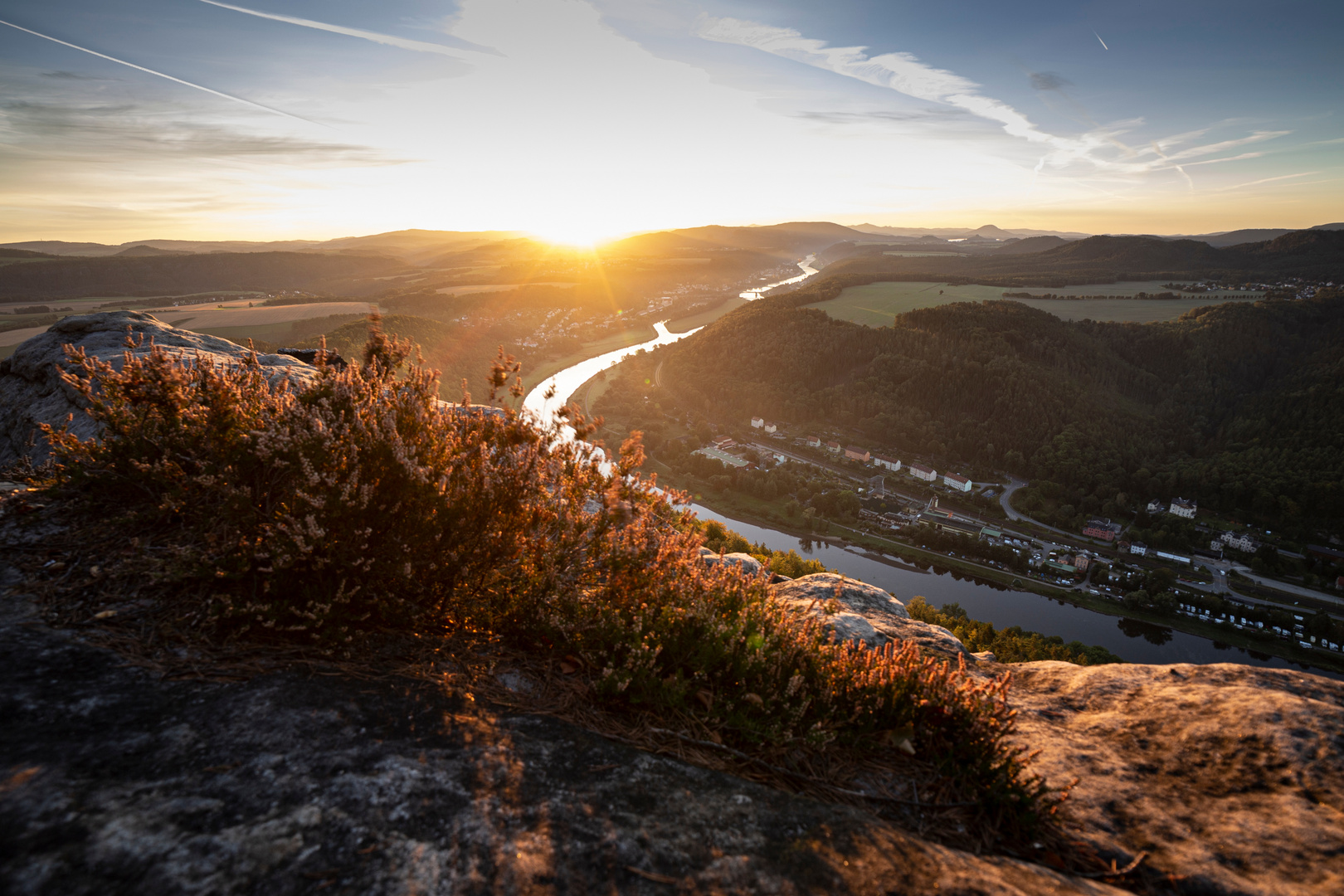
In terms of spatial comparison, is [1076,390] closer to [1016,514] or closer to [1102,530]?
[1016,514]

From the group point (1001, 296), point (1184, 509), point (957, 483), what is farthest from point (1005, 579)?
point (1001, 296)

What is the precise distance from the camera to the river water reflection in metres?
38.2

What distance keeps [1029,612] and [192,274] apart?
6739 inches

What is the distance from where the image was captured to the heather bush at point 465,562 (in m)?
3.17

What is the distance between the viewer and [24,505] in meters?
3.72

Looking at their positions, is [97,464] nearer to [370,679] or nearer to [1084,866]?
[370,679]

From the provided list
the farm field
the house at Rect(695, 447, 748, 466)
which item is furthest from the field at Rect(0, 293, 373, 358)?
the house at Rect(695, 447, 748, 466)

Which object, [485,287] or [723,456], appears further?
[485,287]

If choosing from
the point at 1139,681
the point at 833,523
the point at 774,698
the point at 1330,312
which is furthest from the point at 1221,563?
the point at 1330,312

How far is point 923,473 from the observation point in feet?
224

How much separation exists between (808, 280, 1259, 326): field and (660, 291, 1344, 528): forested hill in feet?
25.4

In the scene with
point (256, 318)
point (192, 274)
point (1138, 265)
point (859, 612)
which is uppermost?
point (1138, 265)

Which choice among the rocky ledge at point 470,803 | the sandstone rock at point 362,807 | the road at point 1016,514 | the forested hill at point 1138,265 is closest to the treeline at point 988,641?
the rocky ledge at point 470,803

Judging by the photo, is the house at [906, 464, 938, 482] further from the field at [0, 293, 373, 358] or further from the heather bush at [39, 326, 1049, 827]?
the heather bush at [39, 326, 1049, 827]
